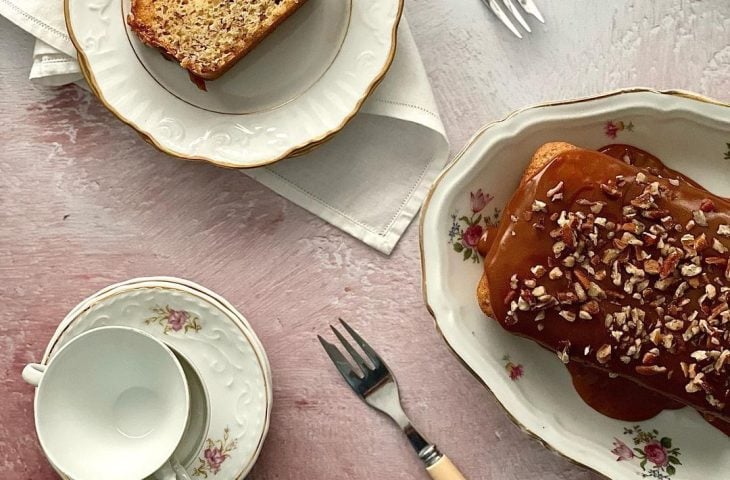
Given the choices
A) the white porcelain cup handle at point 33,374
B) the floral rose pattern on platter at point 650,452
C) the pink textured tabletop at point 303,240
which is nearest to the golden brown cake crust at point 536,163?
the pink textured tabletop at point 303,240

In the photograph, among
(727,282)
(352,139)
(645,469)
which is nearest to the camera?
(727,282)

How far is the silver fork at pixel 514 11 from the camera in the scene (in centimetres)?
177

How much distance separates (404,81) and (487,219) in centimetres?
34

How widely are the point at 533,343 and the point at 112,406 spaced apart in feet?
2.83

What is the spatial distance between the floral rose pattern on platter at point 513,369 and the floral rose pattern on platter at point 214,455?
0.57 m

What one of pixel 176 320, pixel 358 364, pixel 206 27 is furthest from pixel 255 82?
pixel 358 364

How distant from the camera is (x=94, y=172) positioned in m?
1.84

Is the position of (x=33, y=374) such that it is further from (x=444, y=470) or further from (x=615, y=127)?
(x=615, y=127)

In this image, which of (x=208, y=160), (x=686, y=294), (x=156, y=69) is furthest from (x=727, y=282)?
(x=156, y=69)

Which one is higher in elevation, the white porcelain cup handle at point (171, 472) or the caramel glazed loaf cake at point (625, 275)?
the caramel glazed loaf cake at point (625, 275)

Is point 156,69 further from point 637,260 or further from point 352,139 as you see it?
point 637,260

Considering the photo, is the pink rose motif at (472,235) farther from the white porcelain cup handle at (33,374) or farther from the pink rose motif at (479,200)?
the white porcelain cup handle at (33,374)

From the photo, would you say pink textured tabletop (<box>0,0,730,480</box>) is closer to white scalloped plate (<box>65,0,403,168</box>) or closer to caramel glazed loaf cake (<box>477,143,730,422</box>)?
white scalloped plate (<box>65,0,403,168</box>)

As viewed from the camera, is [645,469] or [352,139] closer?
[645,469]
